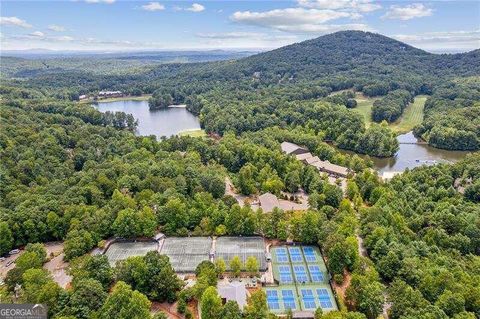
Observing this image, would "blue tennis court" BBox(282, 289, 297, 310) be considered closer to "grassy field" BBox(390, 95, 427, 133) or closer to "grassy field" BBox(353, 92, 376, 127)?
"grassy field" BBox(353, 92, 376, 127)

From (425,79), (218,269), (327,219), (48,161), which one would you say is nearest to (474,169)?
(327,219)

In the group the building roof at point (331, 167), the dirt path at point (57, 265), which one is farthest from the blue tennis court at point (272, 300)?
the building roof at point (331, 167)

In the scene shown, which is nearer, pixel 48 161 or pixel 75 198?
pixel 75 198

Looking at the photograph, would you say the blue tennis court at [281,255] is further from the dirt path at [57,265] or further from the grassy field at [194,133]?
the grassy field at [194,133]

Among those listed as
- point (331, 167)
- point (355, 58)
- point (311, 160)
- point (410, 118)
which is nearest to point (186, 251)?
point (331, 167)

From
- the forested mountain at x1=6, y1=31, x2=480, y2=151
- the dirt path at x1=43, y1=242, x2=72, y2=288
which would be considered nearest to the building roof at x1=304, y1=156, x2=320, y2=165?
the forested mountain at x1=6, y1=31, x2=480, y2=151

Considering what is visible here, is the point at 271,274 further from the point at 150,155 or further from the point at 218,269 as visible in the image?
the point at 150,155

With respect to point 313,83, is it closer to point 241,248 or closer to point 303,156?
point 303,156
